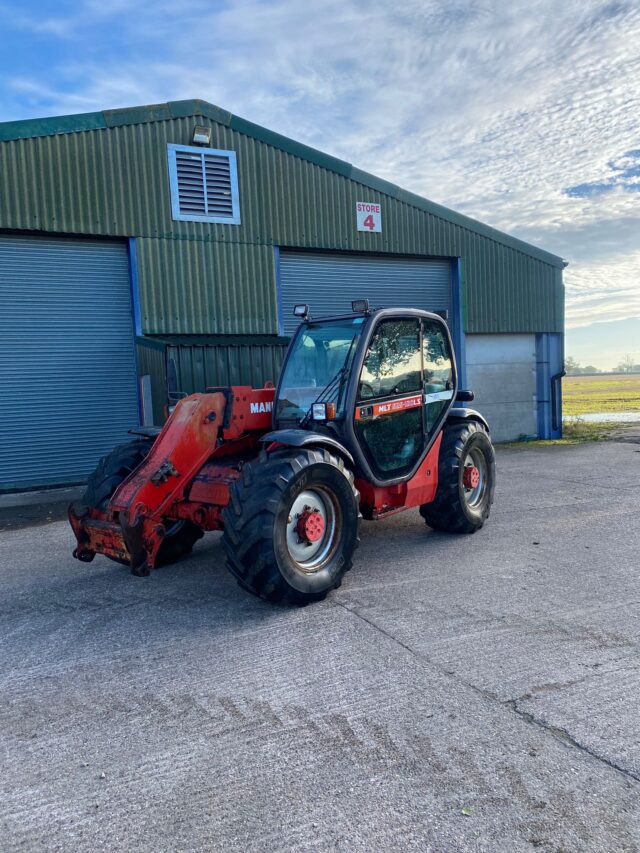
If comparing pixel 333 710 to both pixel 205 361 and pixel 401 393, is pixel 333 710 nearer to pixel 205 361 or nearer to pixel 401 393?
pixel 401 393

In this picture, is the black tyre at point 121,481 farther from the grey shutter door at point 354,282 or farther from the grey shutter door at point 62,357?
the grey shutter door at point 354,282

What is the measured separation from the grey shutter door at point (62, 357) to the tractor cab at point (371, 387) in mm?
6677

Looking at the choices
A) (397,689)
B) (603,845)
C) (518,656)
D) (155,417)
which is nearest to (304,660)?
(397,689)

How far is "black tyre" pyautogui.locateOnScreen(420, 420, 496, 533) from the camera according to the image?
23.0 ft

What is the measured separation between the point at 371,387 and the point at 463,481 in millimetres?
1956

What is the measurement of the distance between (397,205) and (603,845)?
14.2m

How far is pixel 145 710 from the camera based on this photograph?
3654 millimetres

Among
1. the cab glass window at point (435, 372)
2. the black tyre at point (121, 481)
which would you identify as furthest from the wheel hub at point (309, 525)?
the cab glass window at point (435, 372)

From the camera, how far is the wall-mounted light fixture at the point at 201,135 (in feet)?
40.8

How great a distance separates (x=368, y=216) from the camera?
48.0 ft

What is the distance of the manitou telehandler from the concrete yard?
0.49 meters

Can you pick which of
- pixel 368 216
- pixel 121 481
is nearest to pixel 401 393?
pixel 121 481

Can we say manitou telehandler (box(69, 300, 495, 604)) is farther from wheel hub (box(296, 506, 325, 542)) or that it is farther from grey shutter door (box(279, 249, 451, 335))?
grey shutter door (box(279, 249, 451, 335))

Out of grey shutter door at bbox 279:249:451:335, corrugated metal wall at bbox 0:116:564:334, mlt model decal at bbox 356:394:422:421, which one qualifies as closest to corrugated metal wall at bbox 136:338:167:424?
corrugated metal wall at bbox 0:116:564:334
